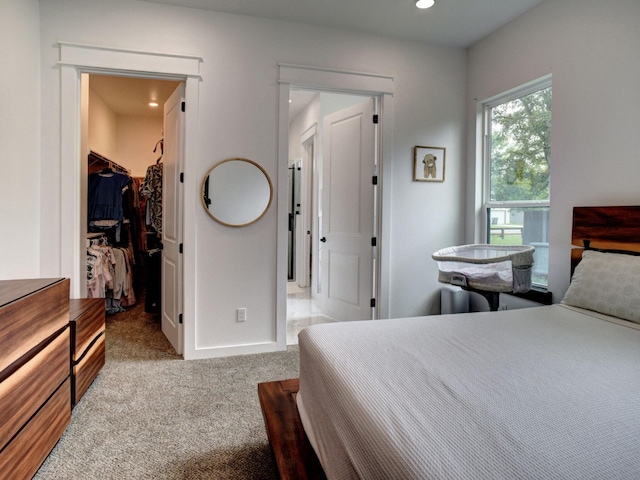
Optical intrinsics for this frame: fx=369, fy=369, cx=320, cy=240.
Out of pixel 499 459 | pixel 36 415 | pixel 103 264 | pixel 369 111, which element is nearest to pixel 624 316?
pixel 499 459

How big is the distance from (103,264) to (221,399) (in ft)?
8.46

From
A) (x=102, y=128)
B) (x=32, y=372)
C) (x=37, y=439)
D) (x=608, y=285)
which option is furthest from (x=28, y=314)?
(x=102, y=128)

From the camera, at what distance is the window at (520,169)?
2.98m

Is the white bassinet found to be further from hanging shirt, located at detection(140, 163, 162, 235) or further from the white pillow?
hanging shirt, located at detection(140, 163, 162, 235)

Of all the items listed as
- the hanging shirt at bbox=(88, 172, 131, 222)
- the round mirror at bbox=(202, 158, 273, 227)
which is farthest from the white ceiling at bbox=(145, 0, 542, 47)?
the hanging shirt at bbox=(88, 172, 131, 222)

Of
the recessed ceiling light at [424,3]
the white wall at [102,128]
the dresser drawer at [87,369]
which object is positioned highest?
the recessed ceiling light at [424,3]

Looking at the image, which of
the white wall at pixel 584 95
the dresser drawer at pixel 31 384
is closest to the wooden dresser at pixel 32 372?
the dresser drawer at pixel 31 384

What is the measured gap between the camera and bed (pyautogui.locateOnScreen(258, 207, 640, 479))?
0.85 m

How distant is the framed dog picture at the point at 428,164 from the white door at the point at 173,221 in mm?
2112

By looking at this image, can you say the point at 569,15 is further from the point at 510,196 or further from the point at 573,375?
the point at 573,375

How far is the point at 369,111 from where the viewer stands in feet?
11.7

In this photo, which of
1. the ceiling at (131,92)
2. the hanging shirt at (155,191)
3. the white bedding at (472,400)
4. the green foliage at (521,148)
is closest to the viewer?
the white bedding at (472,400)

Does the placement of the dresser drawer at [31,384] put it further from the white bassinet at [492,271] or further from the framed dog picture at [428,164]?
the framed dog picture at [428,164]

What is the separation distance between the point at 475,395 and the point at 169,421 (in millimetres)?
1735
